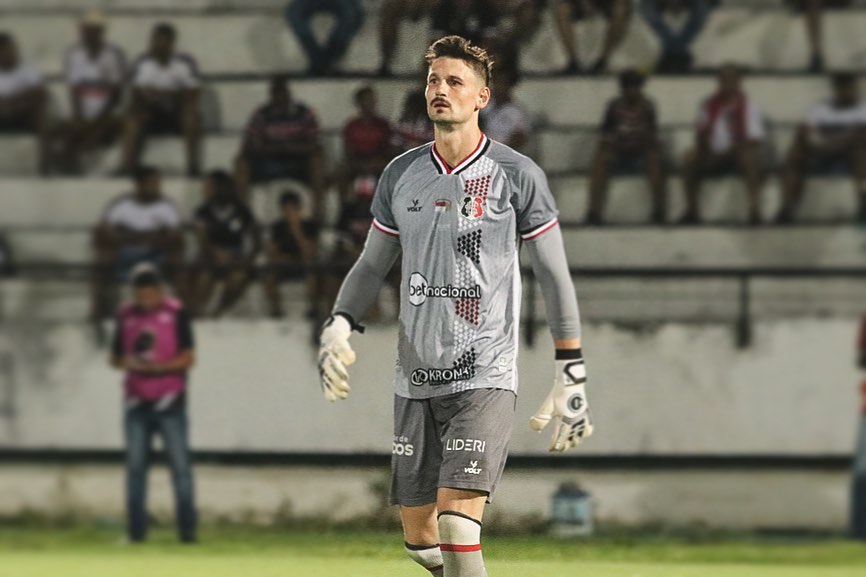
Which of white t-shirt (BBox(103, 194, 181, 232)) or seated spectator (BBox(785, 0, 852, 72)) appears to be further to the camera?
seated spectator (BBox(785, 0, 852, 72))

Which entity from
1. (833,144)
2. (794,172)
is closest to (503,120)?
(794,172)

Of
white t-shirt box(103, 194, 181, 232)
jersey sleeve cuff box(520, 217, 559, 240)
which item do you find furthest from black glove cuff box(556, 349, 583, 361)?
white t-shirt box(103, 194, 181, 232)

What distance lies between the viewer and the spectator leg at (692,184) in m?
10.9

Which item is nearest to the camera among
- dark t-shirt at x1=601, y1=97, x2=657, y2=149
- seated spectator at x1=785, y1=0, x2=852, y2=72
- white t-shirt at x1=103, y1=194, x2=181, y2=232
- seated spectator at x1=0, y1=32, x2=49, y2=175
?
dark t-shirt at x1=601, y1=97, x2=657, y2=149

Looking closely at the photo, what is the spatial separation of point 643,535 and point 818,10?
4.90 m

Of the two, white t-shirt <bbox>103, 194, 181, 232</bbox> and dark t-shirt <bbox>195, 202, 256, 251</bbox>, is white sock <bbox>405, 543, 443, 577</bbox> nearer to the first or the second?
dark t-shirt <bbox>195, 202, 256, 251</bbox>

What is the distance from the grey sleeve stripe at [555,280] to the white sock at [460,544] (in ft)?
2.22

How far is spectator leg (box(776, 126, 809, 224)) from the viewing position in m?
11.7

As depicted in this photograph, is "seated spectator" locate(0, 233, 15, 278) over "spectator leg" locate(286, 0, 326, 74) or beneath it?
beneath

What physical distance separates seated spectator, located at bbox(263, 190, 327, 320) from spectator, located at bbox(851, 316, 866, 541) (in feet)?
11.2

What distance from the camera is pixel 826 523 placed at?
10.4m

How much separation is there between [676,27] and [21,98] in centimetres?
537

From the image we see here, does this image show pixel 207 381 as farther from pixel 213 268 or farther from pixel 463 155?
pixel 463 155

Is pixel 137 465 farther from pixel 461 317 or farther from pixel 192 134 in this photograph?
pixel 461 317
